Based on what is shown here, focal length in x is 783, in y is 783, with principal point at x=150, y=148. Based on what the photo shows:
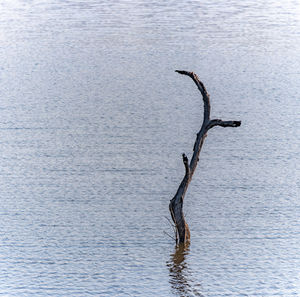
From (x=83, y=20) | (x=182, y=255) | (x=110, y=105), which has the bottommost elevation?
(x=83, y=20)

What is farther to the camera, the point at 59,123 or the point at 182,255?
the point at 59,123

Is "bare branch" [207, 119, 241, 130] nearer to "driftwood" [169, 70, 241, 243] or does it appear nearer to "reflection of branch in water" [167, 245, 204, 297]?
"driftwood" [169, 70, 241, 243]

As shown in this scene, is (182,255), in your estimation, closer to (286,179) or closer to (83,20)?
(286,179)

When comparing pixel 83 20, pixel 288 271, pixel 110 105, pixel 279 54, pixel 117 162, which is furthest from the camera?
pixel 83 20

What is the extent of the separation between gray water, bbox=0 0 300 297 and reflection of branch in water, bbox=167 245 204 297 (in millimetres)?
43

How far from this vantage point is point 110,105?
29.7m

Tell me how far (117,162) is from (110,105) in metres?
6.51

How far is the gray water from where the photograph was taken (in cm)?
1658

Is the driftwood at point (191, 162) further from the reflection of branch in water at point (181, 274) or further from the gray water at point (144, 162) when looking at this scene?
the gray water at point (144, 162)

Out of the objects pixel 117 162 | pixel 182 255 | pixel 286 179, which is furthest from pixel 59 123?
pixel 182 255

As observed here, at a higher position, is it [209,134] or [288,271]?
[288,271]

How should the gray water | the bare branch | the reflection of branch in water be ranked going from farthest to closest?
the gray water → the bare branch → the reflection of branch in water

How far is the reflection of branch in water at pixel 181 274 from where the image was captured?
15594 millimetres

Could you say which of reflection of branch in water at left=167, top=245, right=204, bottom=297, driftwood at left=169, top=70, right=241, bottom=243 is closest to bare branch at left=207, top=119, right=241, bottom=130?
driftwood at left=169, top=70, right=241, bottom=243
